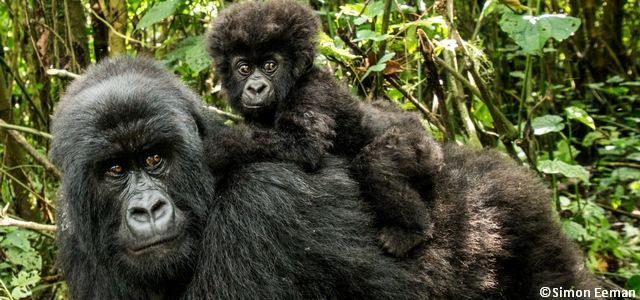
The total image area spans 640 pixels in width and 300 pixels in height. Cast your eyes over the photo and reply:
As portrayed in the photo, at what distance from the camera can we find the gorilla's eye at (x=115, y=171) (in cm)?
279

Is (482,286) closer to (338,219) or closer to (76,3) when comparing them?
(338,219)

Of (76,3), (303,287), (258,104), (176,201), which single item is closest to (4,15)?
(76,3)

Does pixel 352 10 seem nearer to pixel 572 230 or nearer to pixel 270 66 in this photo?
pixel 270 66

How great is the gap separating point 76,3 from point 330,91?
272 cm

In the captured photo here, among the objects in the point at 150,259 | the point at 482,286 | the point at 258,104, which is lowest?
the point at 482,286

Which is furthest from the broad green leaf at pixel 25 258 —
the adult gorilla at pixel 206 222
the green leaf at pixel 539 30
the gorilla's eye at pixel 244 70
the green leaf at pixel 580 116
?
the green leaf at pixel 580 116

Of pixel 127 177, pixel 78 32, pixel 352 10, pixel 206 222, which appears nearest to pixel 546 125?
pixel 352 10

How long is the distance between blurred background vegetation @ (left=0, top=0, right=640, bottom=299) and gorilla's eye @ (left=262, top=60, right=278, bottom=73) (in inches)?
11.9

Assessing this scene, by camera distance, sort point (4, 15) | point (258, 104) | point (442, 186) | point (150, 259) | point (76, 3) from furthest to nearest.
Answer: point (4, 15) < point (76, 3) < point (258, 104) < point (442, 186) < point (150, 259)

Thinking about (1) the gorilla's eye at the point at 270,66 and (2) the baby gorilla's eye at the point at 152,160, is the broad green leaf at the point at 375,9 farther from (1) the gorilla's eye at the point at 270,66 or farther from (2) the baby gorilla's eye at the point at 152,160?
(2) the baby gorilla's eye at the point at 152,160

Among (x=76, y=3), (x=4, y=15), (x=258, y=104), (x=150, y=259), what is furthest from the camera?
(x=4, y=15)

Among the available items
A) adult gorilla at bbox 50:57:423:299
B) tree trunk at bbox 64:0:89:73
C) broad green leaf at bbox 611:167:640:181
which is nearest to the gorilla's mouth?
adult gorilla at bbox 50:57:423:299

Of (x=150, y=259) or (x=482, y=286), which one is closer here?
(x=150, y=259)

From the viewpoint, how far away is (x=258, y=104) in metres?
3.46
